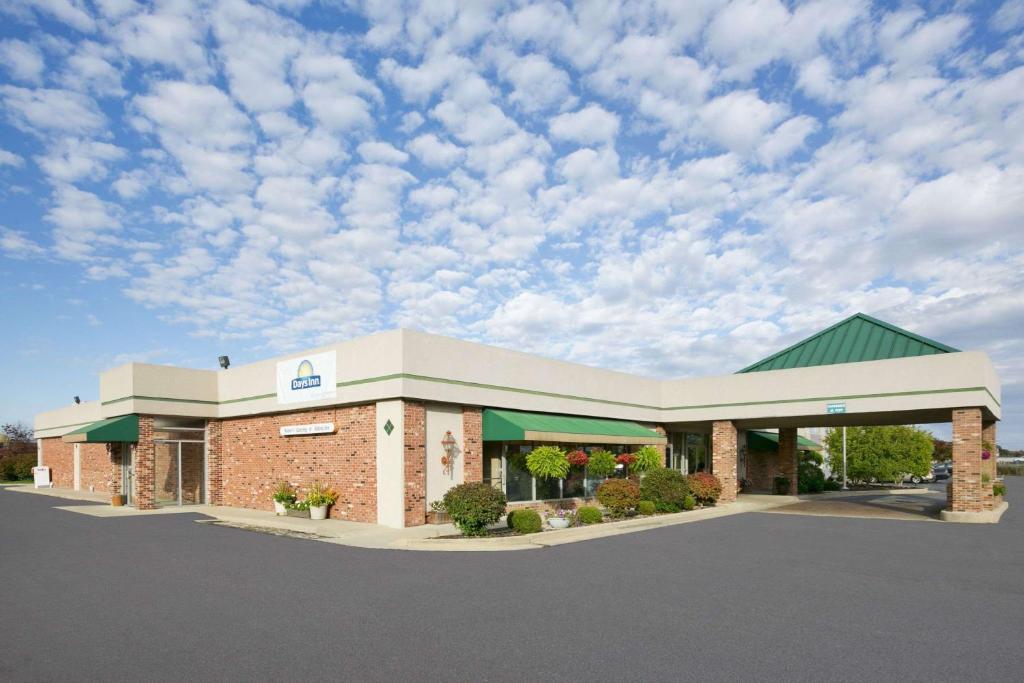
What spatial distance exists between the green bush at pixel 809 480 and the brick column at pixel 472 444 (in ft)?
81.1

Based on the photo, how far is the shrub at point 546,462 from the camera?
22.5 m

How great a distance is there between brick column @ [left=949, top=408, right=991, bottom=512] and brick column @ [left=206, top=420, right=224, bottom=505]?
28.0m

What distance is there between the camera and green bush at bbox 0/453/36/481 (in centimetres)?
5378

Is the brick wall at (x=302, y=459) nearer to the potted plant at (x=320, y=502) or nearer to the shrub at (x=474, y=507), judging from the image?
the potted plant at (x=320, y=502)

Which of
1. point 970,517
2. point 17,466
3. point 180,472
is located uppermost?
point 180,472

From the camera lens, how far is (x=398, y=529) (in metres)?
18.8

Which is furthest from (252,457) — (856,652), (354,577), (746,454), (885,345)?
(746,454)

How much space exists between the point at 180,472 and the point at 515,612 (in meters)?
23.3

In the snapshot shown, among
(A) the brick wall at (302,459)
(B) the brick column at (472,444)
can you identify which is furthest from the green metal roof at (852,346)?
(A) the brick wall at (302,459)

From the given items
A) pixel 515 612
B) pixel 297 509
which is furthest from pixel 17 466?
pixel 515 612

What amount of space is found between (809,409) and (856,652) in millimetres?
20961

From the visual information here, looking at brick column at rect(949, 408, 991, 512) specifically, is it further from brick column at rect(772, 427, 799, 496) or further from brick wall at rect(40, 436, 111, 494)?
brick wall at rect(40, 436, 111, 494)

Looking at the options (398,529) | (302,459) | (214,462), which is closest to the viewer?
(398,529)

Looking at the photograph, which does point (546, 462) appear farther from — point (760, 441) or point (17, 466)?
point (17, 466)
